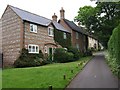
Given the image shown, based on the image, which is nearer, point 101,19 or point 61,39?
point 61,39

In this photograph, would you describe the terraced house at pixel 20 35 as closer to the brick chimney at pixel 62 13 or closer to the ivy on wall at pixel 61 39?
the ivy on wall at pixel 61 39

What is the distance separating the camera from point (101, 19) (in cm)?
5444

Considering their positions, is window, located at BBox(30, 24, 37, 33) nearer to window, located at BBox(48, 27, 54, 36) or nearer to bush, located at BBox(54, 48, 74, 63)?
window, located at BBox(48, 27, 54, 36)

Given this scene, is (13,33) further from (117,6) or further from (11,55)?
(117,6)

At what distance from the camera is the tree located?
169 feet

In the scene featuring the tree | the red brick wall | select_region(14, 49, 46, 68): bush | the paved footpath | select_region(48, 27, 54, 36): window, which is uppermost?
the tree

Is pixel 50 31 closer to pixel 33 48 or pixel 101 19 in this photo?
pixel 33 48

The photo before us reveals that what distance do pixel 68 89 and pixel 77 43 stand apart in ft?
149

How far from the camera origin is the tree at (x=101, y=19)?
5165cm

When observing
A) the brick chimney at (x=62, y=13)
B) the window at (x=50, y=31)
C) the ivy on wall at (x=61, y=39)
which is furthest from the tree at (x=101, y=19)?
the window at (x=50, y=31)

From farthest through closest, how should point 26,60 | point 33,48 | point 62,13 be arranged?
point 62,13 < point 33,48 < point 26,60

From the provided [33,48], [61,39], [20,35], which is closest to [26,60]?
[33,48]

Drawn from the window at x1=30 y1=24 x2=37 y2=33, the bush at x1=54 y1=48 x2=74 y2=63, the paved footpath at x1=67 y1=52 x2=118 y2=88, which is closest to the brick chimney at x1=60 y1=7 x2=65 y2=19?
the bush at x1=54 y1=48 x2=74 y2=63

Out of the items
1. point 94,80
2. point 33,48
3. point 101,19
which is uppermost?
point 101,19
